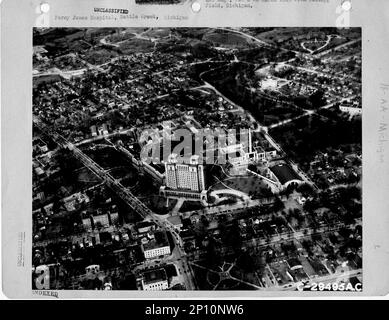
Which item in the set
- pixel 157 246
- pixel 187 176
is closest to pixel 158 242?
pixel 157 246

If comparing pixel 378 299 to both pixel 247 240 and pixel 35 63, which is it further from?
pixel 35 63

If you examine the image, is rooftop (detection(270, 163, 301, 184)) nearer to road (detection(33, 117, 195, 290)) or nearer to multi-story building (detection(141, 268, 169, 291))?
road (detection(33, 117, 195, 290))

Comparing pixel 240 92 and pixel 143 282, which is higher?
pixel 240 92

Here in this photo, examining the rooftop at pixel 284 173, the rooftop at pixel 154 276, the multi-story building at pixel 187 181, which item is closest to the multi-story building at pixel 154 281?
the rooftop at pixel 154 276

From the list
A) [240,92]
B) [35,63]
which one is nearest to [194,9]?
[240,92]

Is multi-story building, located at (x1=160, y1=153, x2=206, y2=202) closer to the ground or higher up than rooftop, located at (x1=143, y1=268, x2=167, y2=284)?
higher up

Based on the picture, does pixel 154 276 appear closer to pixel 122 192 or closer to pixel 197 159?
pixel 122 192

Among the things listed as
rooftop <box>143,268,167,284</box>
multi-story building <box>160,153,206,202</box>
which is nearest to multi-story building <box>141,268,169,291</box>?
rooftop <box>143,268,167,284</box>
